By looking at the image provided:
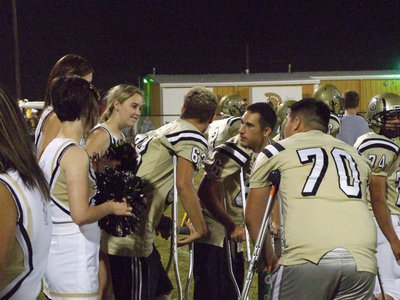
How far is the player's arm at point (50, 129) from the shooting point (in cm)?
444

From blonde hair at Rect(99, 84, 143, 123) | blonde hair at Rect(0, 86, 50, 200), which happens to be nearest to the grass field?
blonde hair at Rect(99, 84, 143, 123)

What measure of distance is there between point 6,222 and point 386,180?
12.3 ft

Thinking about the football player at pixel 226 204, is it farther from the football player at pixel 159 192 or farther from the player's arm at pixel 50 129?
the player's arm at pixel 50 129

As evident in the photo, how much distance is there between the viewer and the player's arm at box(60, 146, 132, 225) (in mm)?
3623

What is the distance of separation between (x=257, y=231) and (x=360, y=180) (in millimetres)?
690

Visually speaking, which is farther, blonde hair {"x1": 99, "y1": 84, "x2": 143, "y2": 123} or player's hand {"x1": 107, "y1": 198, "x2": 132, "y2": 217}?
blonde hair {"x1": 99, "y1": 84, "x2": 143, "y2": 123}

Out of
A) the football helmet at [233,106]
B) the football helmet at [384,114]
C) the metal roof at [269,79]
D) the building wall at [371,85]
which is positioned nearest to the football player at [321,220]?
the football helmet at [384,114]

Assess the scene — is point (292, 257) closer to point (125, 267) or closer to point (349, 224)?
point (349, 224)

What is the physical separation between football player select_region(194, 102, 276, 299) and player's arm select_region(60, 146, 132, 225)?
196cm

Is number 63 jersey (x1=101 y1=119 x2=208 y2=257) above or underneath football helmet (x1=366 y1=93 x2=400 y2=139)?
underneath

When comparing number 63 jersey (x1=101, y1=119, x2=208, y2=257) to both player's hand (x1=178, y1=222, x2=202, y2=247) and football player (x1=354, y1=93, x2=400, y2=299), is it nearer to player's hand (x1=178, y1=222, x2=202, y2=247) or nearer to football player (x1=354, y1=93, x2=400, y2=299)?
player's hand (x1=178, y1=222, x2=202, y2=247)

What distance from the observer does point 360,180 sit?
407cm

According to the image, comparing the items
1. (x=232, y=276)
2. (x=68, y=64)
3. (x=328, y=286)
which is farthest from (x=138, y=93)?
(x=328, y=286)

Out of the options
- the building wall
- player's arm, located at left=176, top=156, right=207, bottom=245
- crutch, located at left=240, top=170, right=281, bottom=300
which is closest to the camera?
crutch, located at left=240, top=170, right=281, bottom=300
